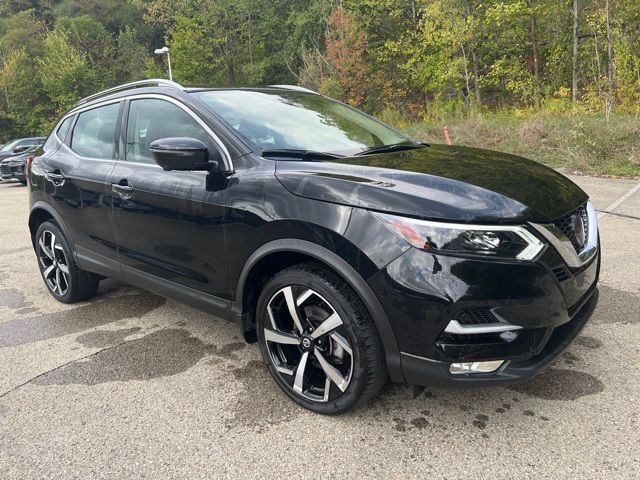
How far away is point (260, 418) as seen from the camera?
2.51 metres

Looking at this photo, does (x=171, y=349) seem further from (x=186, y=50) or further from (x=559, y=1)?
(x=186, y=50)

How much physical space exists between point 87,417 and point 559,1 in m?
22.6

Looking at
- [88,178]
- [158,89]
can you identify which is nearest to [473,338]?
[158,89]

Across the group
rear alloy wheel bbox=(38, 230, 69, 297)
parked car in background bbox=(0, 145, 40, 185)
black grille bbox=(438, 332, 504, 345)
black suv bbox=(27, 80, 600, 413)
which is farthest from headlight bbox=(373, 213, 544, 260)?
parked car in background bbox=(0, 145, 40, 185)

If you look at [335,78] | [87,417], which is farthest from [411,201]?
[335,78]

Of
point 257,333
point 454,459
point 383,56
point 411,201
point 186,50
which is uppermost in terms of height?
point 186,50

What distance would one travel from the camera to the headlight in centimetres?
201

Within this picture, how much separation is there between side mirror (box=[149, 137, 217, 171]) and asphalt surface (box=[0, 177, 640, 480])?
49.7 inches

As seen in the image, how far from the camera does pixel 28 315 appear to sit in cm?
413

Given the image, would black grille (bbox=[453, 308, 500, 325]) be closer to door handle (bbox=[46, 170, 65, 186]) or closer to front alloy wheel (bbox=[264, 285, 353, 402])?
front alloy wheel (bbox=[264, 285, 353, 402])

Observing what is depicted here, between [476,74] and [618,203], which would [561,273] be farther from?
[476,74]

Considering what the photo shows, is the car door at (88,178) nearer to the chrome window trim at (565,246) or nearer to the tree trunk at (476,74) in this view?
the chrome window trim at (565,246)

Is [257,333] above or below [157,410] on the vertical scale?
above

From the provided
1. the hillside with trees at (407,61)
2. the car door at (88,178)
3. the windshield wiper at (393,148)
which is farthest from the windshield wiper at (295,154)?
the hillside with trees at (407,61)
